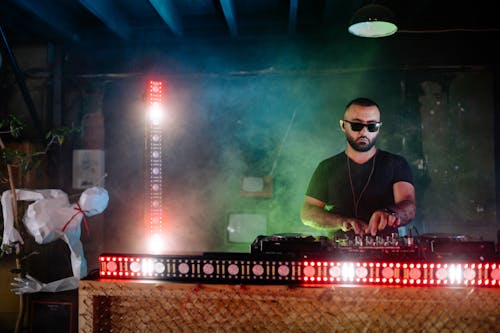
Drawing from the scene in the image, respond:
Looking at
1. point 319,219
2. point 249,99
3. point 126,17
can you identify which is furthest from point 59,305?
point 126,17

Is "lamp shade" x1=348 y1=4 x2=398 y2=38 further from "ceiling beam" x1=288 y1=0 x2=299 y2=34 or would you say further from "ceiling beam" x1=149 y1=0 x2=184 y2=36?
"ceiling beam" x1=149 y1=0 x2=184 y2=36

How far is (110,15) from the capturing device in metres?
4.49

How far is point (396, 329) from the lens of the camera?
7.49ft

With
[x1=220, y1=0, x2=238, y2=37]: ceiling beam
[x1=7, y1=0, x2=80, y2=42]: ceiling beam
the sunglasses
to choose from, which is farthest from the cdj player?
[x1=7, y1=0, x2=80, y2=42]: ceiling beam

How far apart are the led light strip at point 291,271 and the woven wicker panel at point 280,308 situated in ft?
0.28

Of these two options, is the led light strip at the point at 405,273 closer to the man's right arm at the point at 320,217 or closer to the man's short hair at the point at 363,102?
the man's right arm at the point at 320,217

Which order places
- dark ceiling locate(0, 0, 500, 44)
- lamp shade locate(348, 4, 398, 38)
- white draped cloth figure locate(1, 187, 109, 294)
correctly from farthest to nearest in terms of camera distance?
dark ceiling locate(0, 0, 500, 44) < white draped cloth figure locate(1, 187, 109, 294) < lamp shade locate(348, 4, 398, 38)

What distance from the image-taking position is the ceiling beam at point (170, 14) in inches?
161

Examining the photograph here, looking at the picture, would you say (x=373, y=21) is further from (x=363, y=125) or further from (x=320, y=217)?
(x=320, y=217)

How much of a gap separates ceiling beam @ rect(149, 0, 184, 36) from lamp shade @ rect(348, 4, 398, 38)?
6.53 feet

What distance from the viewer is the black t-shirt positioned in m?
4.19

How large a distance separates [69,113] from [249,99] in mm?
2444

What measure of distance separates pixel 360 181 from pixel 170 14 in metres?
2.84

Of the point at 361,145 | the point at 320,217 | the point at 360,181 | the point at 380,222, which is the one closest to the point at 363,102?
the point at 361,145
